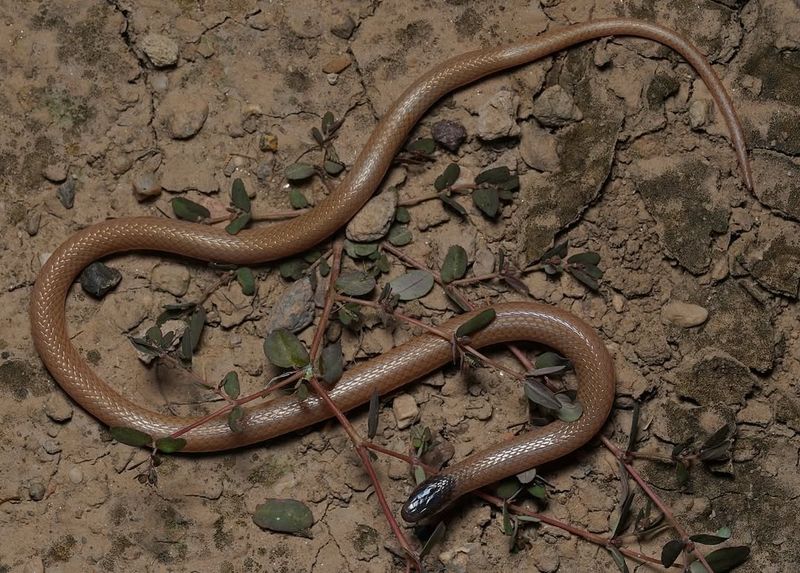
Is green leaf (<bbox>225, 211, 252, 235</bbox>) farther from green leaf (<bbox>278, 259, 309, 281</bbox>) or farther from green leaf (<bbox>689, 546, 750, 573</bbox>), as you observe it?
green leaf (<bbox>689, 546, 750, 573</bbox>)

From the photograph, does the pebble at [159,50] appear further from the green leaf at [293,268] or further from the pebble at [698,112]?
the pebble at [698,112]

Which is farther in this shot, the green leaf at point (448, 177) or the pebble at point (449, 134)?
the pebble at point (449, 134)

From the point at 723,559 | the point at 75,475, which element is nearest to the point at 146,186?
the point at 75,475

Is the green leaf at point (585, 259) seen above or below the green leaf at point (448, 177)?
below

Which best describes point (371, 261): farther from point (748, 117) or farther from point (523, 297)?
point (748, 117)

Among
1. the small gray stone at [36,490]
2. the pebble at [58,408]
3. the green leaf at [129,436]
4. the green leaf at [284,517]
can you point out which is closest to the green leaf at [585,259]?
the green leaf at [284,517]

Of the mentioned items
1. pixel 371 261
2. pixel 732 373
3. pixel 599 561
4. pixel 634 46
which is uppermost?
pixel 634 46

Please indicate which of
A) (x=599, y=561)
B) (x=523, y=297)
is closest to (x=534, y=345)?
(x=523, y=297)
